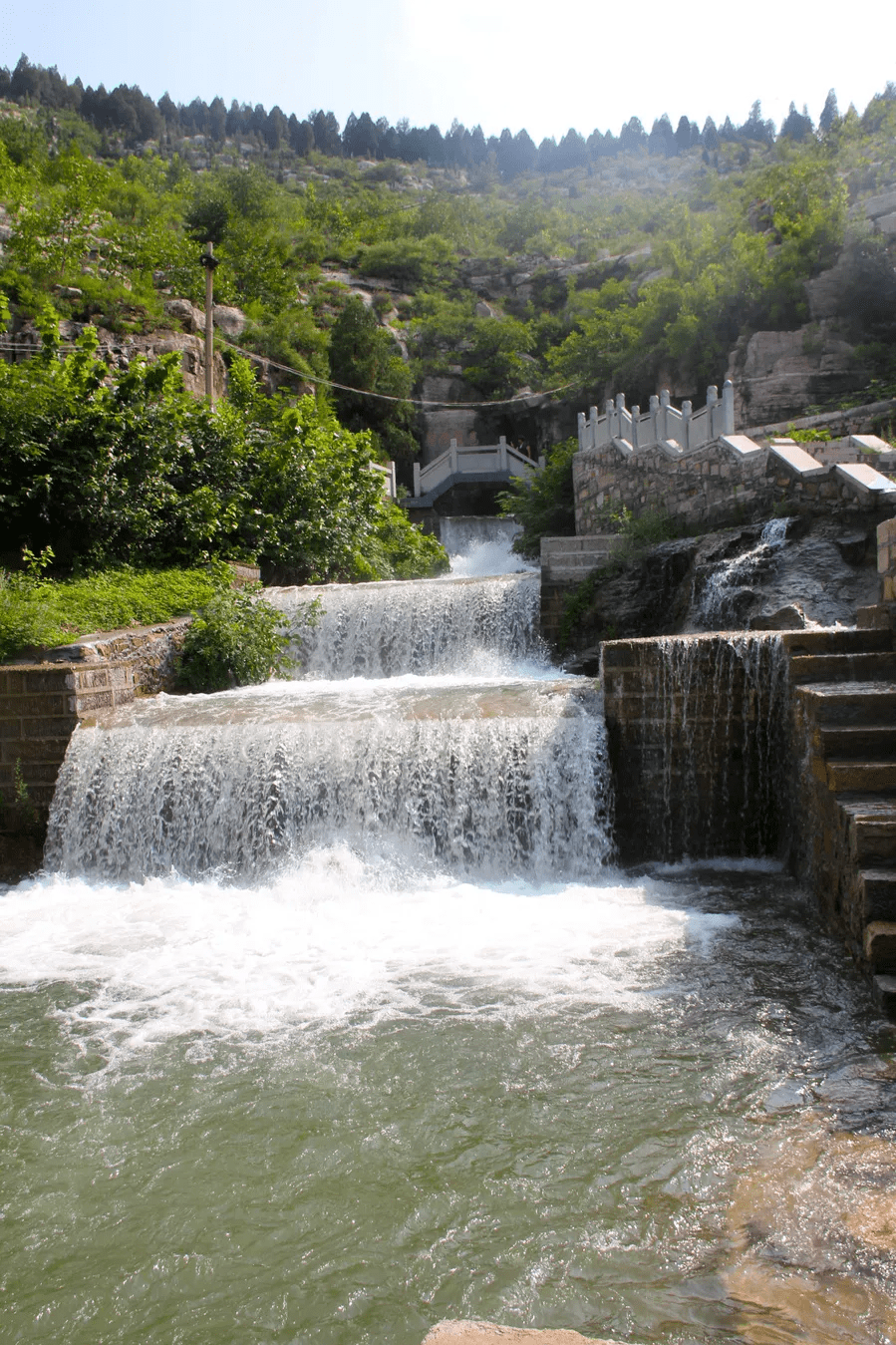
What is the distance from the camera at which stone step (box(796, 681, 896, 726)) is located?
19.0ft

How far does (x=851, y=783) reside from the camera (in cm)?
540

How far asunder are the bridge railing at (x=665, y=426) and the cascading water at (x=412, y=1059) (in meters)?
7.30

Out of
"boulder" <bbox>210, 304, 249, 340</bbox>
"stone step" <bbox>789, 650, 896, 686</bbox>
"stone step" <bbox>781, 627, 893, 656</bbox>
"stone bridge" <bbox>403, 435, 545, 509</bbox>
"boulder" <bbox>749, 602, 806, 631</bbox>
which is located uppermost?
"boulder" <bbox>210, 304, 249, 340</bbox>

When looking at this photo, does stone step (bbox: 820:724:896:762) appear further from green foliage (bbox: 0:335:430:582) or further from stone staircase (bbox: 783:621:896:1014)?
green foliage (bbox: 0:335:430:582)

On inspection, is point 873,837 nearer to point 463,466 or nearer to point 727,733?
point 727,733

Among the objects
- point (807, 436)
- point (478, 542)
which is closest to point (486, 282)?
point (478, 542)

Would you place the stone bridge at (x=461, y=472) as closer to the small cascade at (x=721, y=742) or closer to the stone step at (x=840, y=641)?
the small cascade at (x=721, y=742)

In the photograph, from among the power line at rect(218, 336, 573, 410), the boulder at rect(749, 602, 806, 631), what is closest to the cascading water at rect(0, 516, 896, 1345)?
the boulder at rect(749, 602, 806, 631)

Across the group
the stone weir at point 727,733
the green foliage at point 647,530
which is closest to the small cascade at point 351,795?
the stone weir at point 727,733

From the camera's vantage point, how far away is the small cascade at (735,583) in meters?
9.89

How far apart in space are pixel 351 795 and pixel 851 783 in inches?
148

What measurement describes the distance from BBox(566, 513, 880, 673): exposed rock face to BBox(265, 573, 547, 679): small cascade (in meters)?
0.92

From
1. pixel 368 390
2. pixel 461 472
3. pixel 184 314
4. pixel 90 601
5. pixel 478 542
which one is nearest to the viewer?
pixel 90 601

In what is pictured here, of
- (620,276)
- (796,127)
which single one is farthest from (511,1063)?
(796,127)
